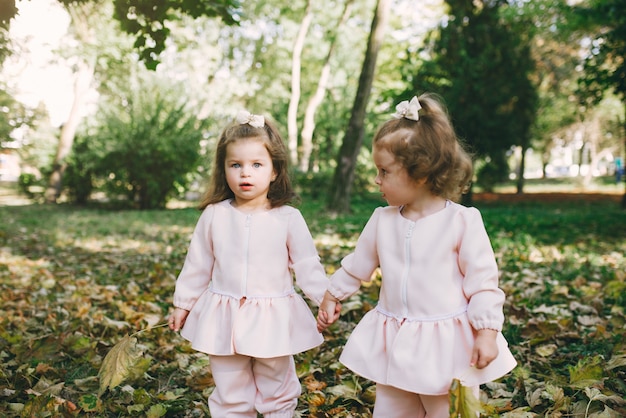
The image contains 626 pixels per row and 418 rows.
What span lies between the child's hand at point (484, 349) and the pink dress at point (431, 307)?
0.09 feet

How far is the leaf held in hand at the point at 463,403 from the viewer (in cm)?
177

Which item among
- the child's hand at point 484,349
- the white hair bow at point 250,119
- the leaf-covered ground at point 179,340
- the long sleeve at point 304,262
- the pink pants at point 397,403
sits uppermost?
the white hair bow at point 250,119

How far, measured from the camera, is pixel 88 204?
18.0 metres

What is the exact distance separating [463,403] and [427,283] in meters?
0.43

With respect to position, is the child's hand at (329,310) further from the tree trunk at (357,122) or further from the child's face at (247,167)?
the tree trunk at (357,122)

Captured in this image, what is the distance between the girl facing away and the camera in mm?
1898

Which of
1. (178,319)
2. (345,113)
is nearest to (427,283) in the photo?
(178,319)

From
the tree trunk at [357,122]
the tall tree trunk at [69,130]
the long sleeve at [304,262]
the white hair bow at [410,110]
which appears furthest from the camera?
the tall tree trunk at [69,130]

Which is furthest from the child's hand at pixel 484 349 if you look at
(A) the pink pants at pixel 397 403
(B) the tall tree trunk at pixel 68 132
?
(B) the tall tree trunk at pixel 68 132

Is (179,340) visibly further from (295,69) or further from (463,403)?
(295,69)

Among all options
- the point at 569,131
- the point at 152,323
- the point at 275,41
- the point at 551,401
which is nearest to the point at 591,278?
the point at 551,401

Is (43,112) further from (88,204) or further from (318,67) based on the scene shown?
(318,67)

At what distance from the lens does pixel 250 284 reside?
2.42 metres

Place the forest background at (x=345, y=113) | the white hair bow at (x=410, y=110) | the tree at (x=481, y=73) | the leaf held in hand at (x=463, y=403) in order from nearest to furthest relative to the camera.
Result: the leaf held in hand at (x=463, y=403), the white hair bow at (x=410, y=110), the forest background at (x=345, y=113), the tree at (x=481, y=73)
